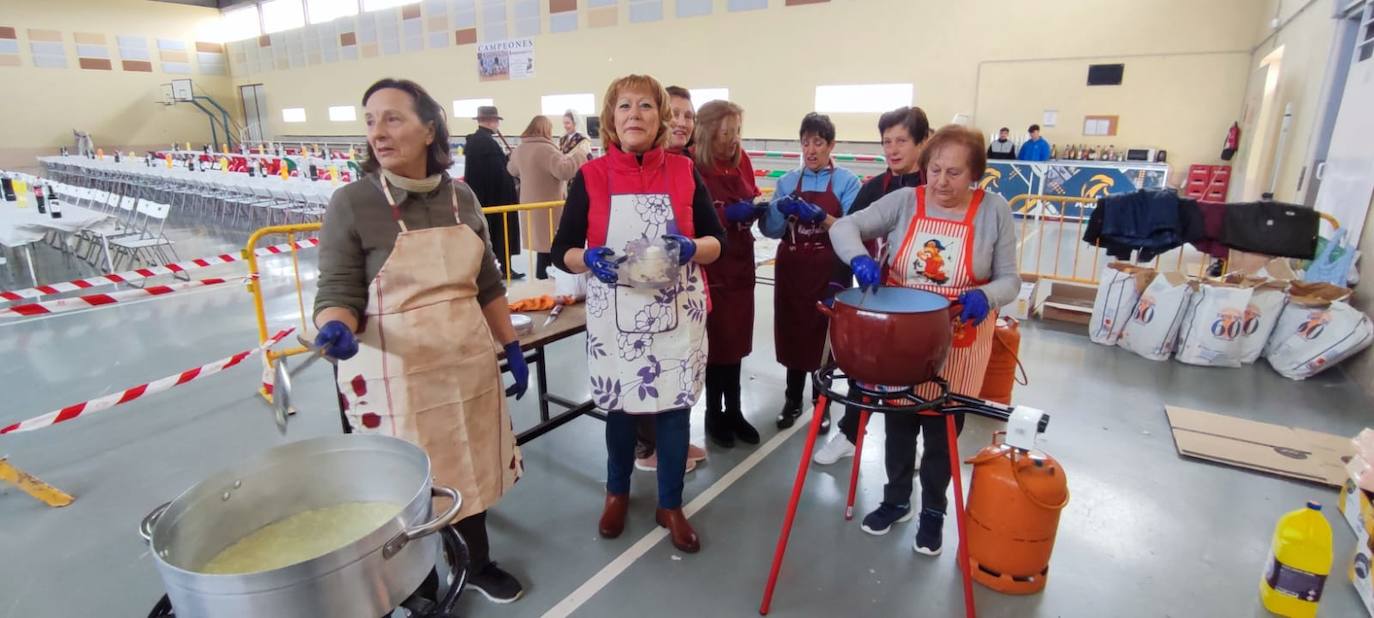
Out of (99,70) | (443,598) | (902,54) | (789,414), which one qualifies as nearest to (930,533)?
(789,414)

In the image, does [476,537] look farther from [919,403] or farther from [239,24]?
[239,24]

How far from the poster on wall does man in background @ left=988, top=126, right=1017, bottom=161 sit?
1037 centimetres

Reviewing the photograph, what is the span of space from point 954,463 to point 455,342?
4.41ft

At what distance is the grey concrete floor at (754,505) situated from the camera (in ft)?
6.71

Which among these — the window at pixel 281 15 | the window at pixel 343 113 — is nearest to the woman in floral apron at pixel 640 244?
the window at pixel 343 113

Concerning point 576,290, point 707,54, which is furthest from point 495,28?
point 576,290

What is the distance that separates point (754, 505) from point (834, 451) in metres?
0.52

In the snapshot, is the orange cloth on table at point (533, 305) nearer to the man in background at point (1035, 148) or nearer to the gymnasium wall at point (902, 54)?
the man in background at point (1035, 148)

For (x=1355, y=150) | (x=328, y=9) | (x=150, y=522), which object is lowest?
(x=150, y=522)

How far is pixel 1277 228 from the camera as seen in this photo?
12.1 feet

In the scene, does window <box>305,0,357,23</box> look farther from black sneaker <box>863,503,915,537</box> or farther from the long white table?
black sneaker <box>863,503,915,537</box>

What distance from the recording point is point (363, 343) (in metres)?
1.58

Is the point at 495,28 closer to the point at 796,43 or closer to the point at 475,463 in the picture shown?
the point at 796,43

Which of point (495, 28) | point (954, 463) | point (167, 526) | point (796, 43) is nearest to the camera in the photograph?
point (167, 526)
